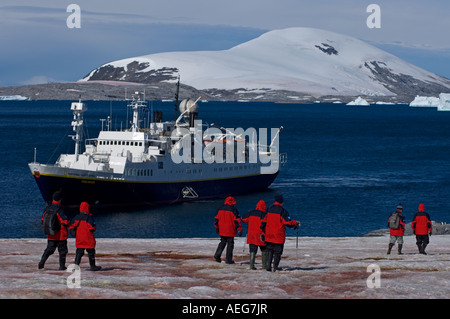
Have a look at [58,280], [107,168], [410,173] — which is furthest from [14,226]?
[410,173]

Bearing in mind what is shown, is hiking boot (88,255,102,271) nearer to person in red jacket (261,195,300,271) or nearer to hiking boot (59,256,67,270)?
hiking boot (59,256,67,270)

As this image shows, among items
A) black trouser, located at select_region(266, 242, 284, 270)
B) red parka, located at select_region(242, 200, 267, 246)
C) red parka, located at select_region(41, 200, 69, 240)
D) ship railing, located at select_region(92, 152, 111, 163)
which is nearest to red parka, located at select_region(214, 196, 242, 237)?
red parka, located at select_region(242, 200, 267, 246)

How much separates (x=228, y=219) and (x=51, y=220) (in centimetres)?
476

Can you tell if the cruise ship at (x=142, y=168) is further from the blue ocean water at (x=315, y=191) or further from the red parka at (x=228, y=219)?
the red parka at (x=228, y=219)

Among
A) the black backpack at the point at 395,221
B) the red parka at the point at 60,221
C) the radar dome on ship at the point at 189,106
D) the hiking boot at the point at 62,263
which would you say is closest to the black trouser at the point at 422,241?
the black backpack at the point at 395,221

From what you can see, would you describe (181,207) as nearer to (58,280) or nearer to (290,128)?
(58,280)

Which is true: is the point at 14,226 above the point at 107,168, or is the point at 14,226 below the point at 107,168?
below

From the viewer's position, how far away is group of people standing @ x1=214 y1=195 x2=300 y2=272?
18.8 m

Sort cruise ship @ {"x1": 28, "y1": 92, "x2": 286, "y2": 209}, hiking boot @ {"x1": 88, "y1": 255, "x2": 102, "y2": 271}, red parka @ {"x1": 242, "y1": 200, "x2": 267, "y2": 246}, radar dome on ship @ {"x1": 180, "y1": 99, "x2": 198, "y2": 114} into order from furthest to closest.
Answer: radar dome on ship @ {"x1": 180, "y1": 99, "x2": 198, "y2": 114} < cruise ship @ {"x1": 28, "y1": 92, "x2": 286, "y2": 209} < hiking boot @ {"x1": 88, "y1": 255, "x2": 102, "y2": 271} < red parka @ {"x1": 242, "y1": 200, "x2": 267, "y2": 246}

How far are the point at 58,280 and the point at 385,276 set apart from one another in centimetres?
849

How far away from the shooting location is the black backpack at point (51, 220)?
18.8 metres

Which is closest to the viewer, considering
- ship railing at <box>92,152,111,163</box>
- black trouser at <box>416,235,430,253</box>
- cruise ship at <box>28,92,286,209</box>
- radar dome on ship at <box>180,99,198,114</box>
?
black trouser at <box>416,235,430,253</box>
